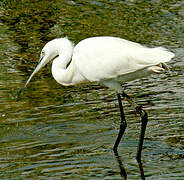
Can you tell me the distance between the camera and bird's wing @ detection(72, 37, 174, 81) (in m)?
7.21

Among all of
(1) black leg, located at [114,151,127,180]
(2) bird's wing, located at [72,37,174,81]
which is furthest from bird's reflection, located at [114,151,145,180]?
(2) bird's wing, located at [72,37,174,81]

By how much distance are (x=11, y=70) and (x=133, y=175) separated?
5283 millimetres

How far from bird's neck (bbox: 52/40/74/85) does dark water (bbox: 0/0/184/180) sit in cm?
75

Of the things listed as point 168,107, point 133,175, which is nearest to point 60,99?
point 168,107

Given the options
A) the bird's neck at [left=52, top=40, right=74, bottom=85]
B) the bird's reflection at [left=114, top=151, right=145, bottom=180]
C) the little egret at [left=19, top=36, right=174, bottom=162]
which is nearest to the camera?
the bird's reflection at [left=114, top=151, right=145, bottom=180]

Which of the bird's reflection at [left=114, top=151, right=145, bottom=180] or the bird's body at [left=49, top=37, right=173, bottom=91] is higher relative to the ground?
the bird's body at [left=49, top=37, right=173, bottom=91]

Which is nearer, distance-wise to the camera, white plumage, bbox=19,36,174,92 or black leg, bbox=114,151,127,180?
black leg, bbox=114,151,127,180

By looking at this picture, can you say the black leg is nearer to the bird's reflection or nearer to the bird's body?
the bird's reflection

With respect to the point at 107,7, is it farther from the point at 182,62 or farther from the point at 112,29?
the point at 182,62

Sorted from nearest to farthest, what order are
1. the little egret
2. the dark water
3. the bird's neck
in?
1. the dark water
2. the little egret
3. the bird's neck

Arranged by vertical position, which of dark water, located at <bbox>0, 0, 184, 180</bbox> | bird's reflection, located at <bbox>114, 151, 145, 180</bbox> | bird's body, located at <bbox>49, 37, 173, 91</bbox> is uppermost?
bird's body, located at <bbox>49, 37, 173, 91</bbox>

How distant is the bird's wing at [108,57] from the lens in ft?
23.7

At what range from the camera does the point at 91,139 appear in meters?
7.68

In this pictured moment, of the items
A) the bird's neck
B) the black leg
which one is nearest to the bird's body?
the bird's neck
